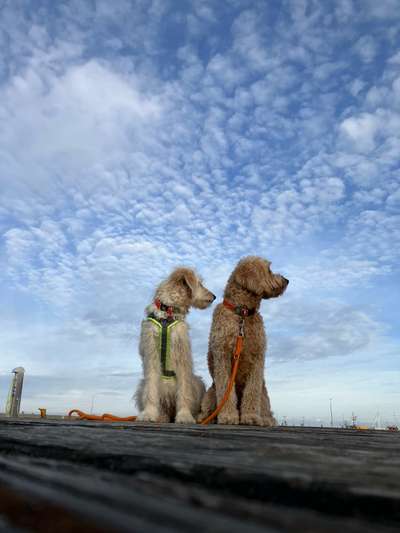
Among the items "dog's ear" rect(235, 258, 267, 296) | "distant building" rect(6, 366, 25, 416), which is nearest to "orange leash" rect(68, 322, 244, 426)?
"dog's ear" rect(235, 258, 267, 296)

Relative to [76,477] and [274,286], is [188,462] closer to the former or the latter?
[76,477]

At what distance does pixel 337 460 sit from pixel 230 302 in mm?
5908

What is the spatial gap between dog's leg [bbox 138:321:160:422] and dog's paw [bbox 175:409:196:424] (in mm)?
349

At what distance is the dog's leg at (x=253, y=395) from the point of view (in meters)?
6.89

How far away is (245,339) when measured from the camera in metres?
7.35

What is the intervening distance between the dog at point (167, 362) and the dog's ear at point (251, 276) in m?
0.80

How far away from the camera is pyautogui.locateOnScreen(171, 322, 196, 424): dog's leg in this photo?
7203 mm

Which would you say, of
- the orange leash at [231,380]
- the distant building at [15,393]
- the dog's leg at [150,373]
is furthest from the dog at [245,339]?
the distant building at [15,393]

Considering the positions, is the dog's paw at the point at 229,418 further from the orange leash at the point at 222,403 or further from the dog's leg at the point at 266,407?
the dog's leg at the point at 266,407

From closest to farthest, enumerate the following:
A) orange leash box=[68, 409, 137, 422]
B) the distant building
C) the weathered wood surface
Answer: the weathered wood surface < orange leash box=[68, 409, 137, 422] < the distant building

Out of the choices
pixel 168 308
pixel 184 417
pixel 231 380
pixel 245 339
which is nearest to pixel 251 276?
pixel 245 339

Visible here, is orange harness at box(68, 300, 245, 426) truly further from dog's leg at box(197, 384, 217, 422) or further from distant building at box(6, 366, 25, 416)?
distant building at box(6, 366, 25, 416)

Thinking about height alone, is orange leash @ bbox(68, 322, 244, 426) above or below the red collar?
below

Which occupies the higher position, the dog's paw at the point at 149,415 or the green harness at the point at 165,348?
the green harness at the point at 165,348
